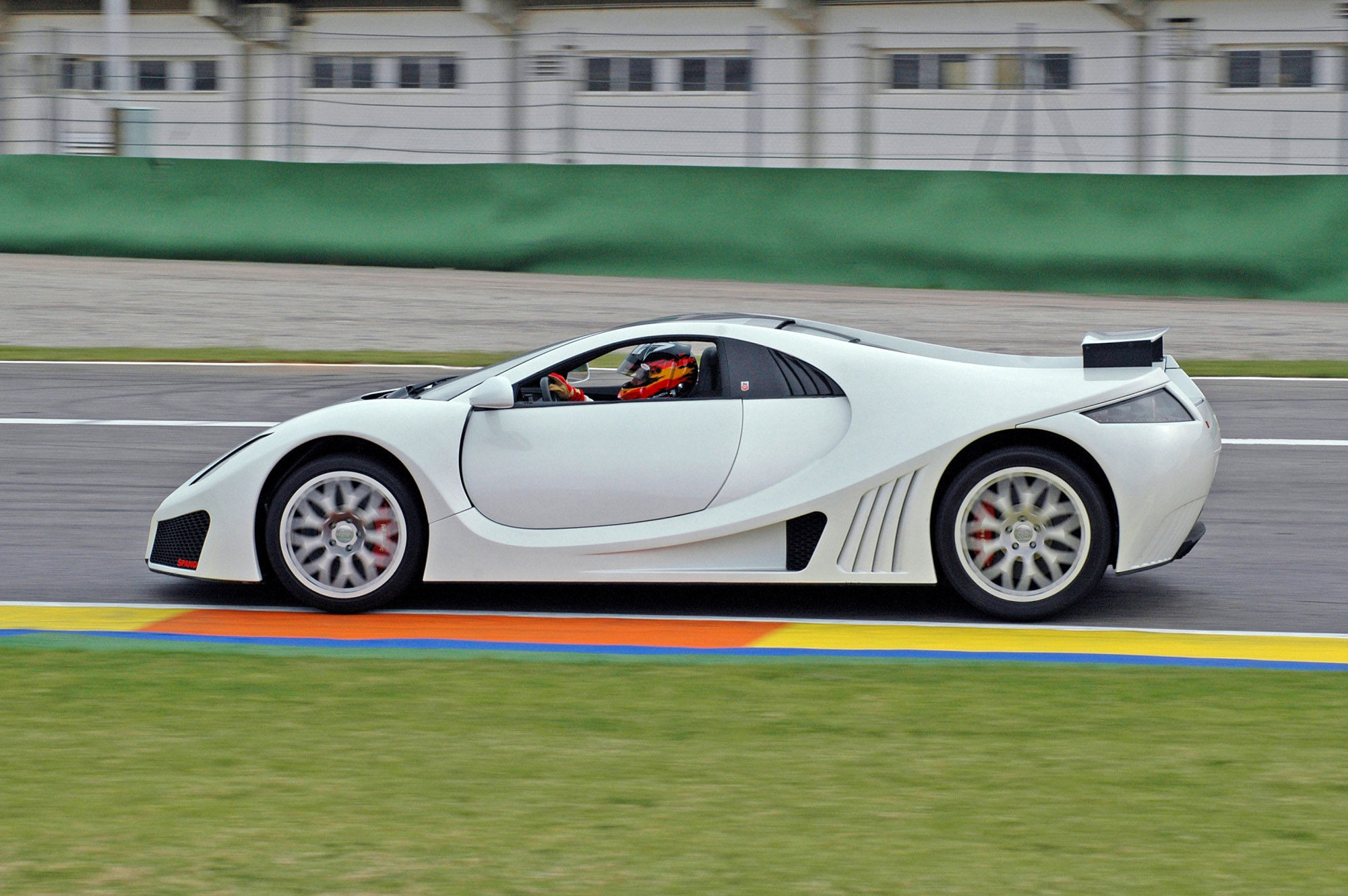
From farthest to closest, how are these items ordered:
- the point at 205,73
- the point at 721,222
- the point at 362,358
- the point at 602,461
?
the point at 205,73 < the point at 721,222 < the point at 362,358 < the point at 602,461

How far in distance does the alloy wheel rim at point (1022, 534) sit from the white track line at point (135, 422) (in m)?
6.17

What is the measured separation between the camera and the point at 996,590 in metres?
6.31

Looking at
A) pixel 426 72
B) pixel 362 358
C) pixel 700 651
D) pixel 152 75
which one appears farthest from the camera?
pixel 152 75

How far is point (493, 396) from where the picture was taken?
21.0 ft

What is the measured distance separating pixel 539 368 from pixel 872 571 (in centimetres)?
153

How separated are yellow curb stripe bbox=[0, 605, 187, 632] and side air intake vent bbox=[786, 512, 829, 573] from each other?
8.10 feet

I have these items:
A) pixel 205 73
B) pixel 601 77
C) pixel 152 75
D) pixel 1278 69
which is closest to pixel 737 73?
pixel 601 77

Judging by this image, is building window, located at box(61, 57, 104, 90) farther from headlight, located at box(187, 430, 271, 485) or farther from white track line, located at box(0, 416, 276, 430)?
headlight, located at box(187, 430, 271, 485)

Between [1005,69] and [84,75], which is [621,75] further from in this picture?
[84,75]

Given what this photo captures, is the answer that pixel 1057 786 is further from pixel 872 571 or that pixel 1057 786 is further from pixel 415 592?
pixel 415 592

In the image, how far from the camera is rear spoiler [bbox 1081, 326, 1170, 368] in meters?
6.41

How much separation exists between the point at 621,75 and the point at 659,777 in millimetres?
26693

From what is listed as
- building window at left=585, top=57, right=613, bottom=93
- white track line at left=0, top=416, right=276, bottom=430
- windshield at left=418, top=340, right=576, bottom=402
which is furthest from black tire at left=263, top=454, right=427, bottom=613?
building window at left=585, top=57, right=613, bottom=93

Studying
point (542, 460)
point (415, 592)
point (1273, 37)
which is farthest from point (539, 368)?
point (1273, 37)
